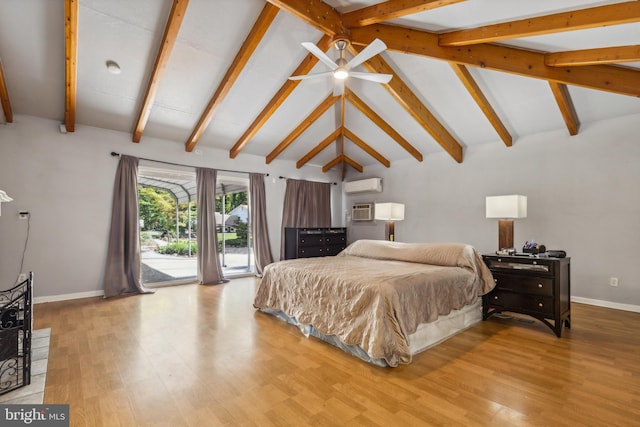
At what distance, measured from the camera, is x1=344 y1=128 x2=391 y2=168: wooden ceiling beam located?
617cm

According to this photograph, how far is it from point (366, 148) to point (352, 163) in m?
0.90

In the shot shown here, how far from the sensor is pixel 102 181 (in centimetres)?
466

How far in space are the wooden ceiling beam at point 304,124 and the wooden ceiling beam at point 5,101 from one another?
3.81 meters

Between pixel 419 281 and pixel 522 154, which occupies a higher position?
pixel 522 154

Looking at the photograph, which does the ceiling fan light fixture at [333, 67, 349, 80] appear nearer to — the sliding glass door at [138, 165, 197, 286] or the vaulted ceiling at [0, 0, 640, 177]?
the vaulted ceiling at [0, 0, 640, 177]

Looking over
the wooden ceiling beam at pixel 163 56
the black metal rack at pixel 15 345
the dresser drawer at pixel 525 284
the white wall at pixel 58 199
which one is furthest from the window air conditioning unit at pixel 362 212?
the black metal rack at pixel 15 345

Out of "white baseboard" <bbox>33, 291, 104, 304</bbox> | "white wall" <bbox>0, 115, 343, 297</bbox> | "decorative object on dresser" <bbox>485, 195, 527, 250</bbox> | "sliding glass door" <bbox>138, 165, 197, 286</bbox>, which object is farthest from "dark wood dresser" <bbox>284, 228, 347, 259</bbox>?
"decorative object on dresser" <bbox>485, 195, 527, 250</bbox>

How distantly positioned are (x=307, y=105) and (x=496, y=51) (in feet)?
8.97

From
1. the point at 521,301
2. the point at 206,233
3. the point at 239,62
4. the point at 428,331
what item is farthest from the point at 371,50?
the point at 206,233

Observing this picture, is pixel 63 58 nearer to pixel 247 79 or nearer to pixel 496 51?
pixel 247 79

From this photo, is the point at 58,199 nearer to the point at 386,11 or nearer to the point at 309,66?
the point at 309,66

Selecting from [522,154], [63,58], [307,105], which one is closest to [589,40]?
[522,154]

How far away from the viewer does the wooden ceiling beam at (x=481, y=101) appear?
143 inches

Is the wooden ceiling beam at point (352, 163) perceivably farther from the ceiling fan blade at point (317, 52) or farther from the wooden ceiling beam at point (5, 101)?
the wooden ceiling beam at point (5, 101)
